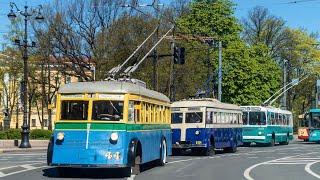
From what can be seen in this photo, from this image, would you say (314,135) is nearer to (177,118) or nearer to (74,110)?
(177,118)

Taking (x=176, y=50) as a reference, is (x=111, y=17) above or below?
above

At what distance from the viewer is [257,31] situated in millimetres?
85500

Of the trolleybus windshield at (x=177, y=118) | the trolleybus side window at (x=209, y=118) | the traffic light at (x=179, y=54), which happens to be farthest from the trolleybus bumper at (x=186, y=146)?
the traffic light at (x=179, y=54)

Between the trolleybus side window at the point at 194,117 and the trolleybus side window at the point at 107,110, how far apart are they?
13181 mm

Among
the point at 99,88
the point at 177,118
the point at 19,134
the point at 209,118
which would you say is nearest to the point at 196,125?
the point at 209,118

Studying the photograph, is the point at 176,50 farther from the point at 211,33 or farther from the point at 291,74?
the point at 291,74

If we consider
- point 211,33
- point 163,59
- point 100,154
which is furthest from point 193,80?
point 100,154

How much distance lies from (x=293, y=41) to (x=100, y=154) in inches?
2789

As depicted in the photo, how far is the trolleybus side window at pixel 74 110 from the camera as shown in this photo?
63.0 ft

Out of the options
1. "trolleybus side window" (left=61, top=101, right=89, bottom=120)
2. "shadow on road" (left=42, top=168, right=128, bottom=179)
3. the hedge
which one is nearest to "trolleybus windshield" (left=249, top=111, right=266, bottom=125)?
the hedge

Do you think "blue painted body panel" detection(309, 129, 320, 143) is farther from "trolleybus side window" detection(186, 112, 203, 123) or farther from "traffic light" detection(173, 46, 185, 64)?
"trolleybus side window" detection(186, 112, 203, 123)

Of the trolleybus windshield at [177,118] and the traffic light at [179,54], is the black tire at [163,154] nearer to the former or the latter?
the trolleybus windshield at [177,118]

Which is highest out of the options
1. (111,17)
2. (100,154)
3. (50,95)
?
(111,17)

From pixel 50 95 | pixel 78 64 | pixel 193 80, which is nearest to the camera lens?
pixel 78 64
